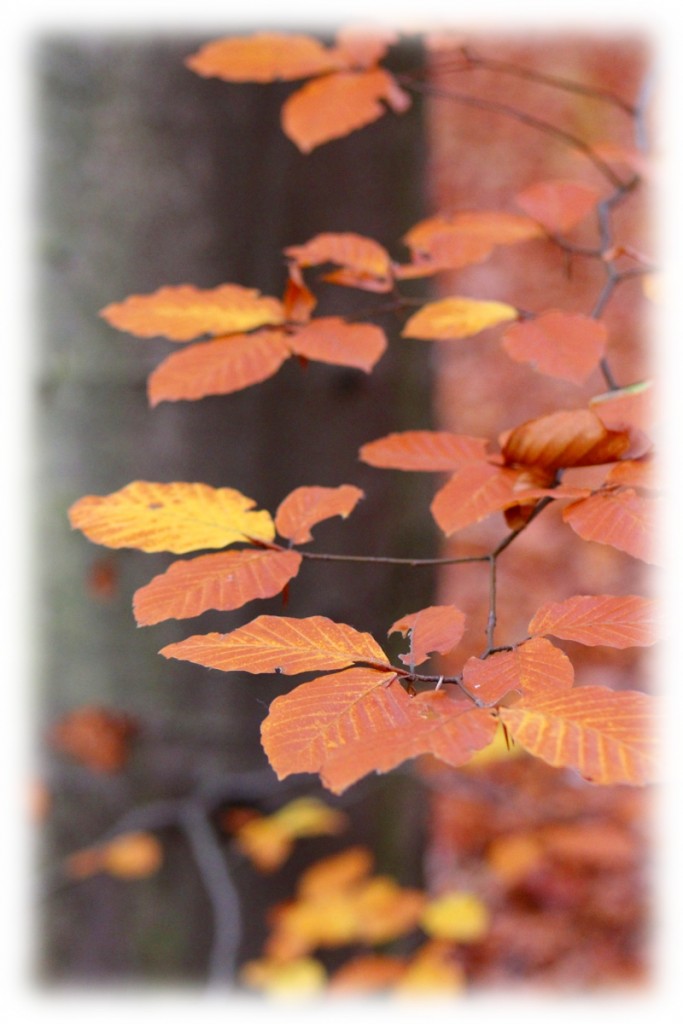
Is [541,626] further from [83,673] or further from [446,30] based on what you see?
[83,673]

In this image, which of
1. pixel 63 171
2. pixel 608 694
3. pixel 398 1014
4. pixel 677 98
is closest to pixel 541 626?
pixel 608 694

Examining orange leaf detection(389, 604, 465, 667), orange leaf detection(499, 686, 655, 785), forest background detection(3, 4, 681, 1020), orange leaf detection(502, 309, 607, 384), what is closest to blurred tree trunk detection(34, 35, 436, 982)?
forest background detection(3, 4, 681, 1020)

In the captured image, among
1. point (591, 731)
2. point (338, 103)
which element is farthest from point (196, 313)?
point (591, 731)

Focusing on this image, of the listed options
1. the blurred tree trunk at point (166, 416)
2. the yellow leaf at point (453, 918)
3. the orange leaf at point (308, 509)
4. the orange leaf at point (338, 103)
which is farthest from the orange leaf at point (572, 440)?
the yellow leaf at point (453, 918)

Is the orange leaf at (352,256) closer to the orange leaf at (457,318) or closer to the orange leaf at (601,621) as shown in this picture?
the orange leaf at (457,318)

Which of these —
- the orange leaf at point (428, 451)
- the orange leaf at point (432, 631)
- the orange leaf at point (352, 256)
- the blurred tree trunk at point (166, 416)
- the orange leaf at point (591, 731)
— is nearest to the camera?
the orange leaf at point (591, 731)

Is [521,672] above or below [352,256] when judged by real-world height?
below

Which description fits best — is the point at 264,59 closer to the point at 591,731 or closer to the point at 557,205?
the point at 557,205

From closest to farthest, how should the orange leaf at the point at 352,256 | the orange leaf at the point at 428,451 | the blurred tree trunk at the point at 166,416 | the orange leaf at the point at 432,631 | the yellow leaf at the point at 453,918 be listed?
the orange leaf at the point at 432,631 < the orange leaf at the point at 428,451 < the orange leaf at the point at 352,256 < the blurred tree trunk at the point at 166,416 < the yellow leaf at the point at 453,918

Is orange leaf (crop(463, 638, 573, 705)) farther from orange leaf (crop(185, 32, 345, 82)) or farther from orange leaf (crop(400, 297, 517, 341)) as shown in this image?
orange leaf (crop(185, 32, 345, 82))
